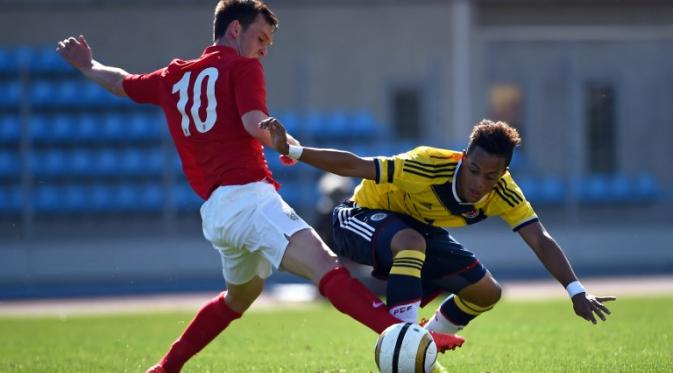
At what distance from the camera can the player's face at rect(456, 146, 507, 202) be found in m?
6.24

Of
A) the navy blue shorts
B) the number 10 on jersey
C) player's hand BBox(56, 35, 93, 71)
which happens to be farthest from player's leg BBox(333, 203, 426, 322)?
player's hand BBox(56, 35, 93, 71)

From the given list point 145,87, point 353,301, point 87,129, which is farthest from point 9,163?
point 353,301

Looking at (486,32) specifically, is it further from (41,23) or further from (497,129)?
(497,129)

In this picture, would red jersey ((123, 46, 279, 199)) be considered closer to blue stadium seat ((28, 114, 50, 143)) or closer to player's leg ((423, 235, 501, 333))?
player's leg ((423, 235, 501, 333))

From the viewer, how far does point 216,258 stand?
18359mm

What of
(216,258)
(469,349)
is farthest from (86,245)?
(469,349)

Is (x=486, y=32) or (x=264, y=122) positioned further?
(x=486, y=32)

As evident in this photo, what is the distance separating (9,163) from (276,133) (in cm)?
1311

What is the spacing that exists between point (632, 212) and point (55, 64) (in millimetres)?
10183

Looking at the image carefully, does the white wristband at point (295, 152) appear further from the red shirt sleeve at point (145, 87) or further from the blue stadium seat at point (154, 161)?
the blue stadium seat at point (154, 161)

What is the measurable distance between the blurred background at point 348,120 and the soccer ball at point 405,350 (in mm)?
10648

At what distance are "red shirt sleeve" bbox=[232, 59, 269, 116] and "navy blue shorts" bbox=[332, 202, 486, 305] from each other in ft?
3.57

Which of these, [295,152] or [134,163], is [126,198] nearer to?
[134,163]

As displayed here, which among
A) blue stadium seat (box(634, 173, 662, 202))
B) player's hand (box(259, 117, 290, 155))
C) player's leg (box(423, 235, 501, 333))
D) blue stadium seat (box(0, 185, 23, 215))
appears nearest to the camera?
player's hand (box(259, 117, 290, 155))
